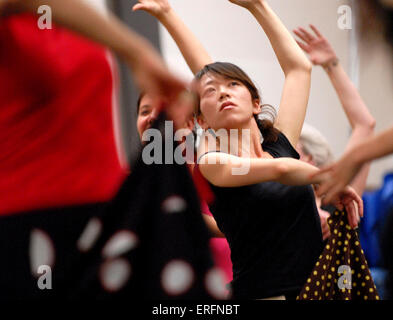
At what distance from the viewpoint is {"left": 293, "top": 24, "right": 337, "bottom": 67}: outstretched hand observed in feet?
3.73

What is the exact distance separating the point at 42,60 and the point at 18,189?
0.61ft

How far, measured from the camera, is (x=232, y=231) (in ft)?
3.01

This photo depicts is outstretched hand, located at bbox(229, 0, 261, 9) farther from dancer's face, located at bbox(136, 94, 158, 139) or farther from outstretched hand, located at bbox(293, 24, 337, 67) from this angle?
dancer's face, located at bbox(136, 94, 158, 139)

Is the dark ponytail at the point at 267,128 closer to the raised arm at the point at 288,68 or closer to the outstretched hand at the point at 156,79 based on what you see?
the raised arm at the point at 288,68

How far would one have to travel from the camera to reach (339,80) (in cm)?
113

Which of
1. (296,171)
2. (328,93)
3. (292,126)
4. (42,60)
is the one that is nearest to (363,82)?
(328,93)

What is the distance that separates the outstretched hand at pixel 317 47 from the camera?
1.14 m

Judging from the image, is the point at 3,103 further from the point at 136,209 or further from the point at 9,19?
the point at 136,209

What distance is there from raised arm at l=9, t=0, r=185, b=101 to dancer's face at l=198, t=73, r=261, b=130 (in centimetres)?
33

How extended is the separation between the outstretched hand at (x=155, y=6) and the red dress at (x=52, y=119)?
32cm

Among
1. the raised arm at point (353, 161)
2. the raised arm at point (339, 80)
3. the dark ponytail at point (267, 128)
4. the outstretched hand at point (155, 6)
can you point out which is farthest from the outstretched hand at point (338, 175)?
the outstretched hand at point (155, 6)

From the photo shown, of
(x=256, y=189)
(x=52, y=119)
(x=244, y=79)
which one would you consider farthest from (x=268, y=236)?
(x=52, y=119)

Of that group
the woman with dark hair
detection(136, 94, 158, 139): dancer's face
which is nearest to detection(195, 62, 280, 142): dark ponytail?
the woman with dark hair

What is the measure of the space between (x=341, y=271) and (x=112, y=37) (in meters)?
0.57
